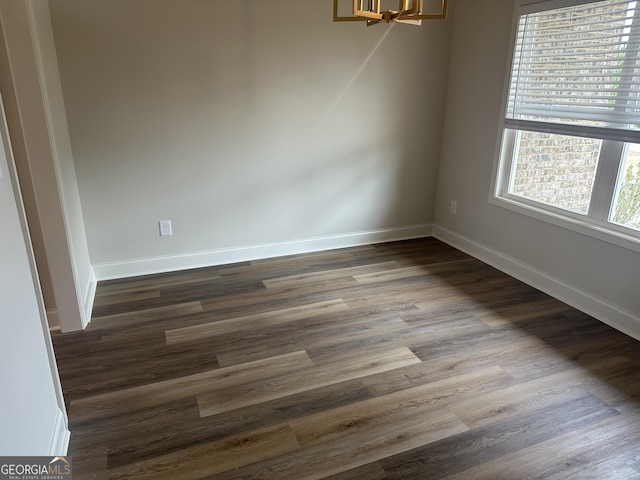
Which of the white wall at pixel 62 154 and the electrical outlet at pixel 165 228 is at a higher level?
the white wall at pixel 62 154

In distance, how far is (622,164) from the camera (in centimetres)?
263

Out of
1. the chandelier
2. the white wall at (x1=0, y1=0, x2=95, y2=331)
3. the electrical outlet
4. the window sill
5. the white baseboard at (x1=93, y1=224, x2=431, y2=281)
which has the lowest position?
the white baseboard at (x1=93, y1=224, x2=431, y2=281)

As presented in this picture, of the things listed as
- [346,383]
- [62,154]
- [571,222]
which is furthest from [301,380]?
[571,222]

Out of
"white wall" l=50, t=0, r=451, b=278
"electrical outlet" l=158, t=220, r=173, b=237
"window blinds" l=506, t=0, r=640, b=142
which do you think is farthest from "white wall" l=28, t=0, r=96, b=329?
"window blinds" l=506, t=0, r=640, b=142

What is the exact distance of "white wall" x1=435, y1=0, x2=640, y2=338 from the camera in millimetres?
2746

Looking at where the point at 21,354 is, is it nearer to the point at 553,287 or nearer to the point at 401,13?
the point at 401,13

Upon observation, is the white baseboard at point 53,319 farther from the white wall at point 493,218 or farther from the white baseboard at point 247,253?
the white wall at point 493,218

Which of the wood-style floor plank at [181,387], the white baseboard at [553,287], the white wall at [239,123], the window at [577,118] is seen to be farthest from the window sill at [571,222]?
the wood-style floor plank at [181,387]

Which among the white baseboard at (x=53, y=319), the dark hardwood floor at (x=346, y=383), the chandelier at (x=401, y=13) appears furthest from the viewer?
the white baseboard at (x=53, y=319)

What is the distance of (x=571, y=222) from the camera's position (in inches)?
116

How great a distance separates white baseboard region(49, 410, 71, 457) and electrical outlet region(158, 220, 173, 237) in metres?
1.81

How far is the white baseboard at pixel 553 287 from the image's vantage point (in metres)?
2.68

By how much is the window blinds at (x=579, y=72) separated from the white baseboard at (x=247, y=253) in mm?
1454

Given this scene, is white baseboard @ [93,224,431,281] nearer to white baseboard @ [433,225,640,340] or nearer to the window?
white baseboard @ [433,225,640,340]
